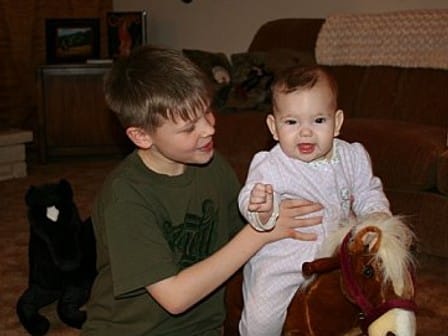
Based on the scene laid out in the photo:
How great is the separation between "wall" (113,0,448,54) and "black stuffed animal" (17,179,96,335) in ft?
8.56

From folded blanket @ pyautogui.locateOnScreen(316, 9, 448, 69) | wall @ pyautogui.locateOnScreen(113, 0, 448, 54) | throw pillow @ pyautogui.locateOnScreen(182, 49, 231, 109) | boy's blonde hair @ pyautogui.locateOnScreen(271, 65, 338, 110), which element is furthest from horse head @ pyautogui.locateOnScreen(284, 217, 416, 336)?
wall @ pyautogui.locateOnScreen(113, 0, 448, 54)

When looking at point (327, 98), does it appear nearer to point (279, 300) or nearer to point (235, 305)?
point (279, 300)

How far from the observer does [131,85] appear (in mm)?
1402

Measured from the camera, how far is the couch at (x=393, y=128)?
10.0 feet

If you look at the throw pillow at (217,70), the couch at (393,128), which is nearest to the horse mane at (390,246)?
the couch at (393,128)

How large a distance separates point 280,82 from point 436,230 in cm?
186

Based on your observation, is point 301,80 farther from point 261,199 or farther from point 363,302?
point 363,302

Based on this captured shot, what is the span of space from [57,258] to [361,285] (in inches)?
62.9

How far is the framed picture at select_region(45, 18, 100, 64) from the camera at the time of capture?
18.3 feet

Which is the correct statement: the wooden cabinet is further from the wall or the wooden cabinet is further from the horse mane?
the horse mane

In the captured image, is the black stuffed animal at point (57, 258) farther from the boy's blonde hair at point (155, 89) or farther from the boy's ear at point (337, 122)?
the boy's ear at point (337, 122)

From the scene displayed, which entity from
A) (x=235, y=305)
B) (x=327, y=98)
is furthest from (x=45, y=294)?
(x=327, y=98)

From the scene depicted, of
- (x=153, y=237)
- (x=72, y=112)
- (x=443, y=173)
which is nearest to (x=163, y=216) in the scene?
(x=153, y=237)

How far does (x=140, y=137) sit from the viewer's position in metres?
1.44
